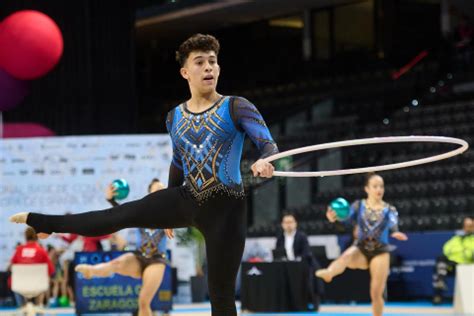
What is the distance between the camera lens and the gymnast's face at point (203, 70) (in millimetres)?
5430

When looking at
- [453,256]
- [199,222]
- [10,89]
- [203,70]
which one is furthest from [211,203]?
[10,89]

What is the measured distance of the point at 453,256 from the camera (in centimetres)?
1151

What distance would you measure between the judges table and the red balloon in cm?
461

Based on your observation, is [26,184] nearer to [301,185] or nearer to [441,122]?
[301,185]

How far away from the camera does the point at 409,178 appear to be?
17.9 m

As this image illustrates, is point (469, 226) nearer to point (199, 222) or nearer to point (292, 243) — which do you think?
point (292, 243)

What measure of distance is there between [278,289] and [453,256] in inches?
136

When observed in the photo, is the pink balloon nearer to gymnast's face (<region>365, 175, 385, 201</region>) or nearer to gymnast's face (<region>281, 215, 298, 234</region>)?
gymnast's face (<region>281, 215, 298, 234</region>)

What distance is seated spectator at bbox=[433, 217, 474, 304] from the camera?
447 inches

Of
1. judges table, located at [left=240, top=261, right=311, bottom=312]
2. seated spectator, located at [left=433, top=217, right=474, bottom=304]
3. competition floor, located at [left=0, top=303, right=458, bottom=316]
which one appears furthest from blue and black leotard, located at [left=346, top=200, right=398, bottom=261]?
judges table, located at [left=240, top=261, right=311, bottom=312]

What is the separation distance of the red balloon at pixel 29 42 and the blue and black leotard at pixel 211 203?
8.96m

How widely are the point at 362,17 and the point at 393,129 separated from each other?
7.25 meters

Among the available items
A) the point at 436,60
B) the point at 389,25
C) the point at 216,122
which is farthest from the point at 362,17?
the point at 216,122

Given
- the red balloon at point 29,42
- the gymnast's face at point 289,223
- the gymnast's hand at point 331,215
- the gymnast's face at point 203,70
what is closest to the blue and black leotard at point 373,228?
the gymnast's hand at point 331,215
